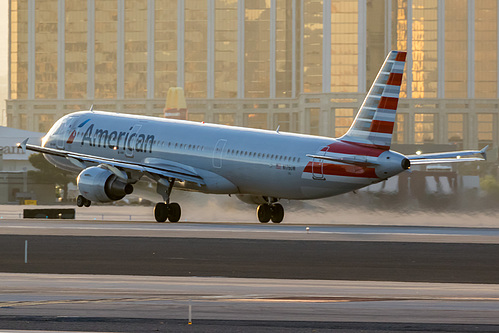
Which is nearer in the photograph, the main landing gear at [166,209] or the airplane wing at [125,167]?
the airplane wing at [125,167]

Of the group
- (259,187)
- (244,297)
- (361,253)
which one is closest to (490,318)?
(244,297)

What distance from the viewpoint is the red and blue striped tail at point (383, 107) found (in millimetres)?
48969

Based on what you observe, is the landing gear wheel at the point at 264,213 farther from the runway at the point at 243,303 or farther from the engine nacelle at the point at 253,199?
the runway at the point at 243,303

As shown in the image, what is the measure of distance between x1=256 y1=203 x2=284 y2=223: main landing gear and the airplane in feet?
0.18

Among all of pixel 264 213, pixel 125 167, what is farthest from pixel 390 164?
pixel 125 167

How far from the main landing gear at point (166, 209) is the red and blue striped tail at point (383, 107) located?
36.7 feet

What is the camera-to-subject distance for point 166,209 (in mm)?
55406

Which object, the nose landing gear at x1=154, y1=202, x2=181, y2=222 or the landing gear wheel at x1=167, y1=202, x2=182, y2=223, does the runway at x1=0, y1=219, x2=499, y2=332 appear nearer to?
the nose landing gear at x1=154, y1=202, x2=181, y2=222

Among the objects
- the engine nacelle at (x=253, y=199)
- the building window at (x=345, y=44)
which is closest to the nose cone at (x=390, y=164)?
the engine nacelle at (x=253, y=199)

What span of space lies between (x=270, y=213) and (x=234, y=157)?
4263 mm

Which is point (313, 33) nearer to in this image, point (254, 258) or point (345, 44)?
point (345, 44)

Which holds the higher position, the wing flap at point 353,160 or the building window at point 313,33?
the building window at point 313,33

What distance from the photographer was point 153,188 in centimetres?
6700


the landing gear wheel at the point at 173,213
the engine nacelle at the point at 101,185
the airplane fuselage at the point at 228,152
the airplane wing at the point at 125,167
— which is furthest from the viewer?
the landing gear wheel at the point at 173,213
